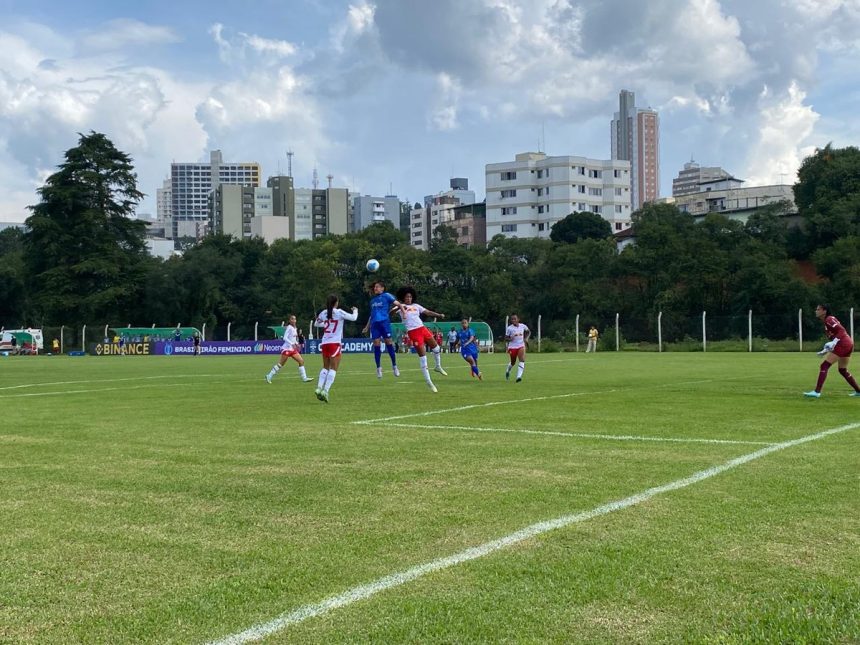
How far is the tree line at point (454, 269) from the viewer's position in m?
63.6

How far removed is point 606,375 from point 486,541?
20.1 meters

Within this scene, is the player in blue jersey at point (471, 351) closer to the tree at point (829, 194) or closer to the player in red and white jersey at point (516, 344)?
the player in red and white jersey at point (516, 344)

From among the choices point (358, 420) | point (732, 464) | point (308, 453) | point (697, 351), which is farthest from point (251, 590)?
point (697, 351)

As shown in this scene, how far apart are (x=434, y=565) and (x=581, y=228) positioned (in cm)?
10884

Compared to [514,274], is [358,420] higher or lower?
lower

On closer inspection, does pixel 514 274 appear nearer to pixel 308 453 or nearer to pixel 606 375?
pixel 606 375

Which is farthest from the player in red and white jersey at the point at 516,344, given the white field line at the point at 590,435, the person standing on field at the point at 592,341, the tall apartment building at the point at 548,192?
the tall apartment building at the point at 548,192

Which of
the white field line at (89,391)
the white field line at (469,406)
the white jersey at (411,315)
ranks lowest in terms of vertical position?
the white field line at (89,391)

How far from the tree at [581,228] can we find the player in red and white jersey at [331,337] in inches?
3754

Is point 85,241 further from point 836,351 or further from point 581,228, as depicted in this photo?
point 836,351

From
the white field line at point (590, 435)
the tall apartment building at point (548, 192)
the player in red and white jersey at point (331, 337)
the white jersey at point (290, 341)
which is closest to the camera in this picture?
the white field line at point (590, 435)

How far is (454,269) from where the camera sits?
8162cm

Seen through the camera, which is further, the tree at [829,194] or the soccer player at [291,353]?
the tree at [829,194]

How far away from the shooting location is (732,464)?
859 cm
